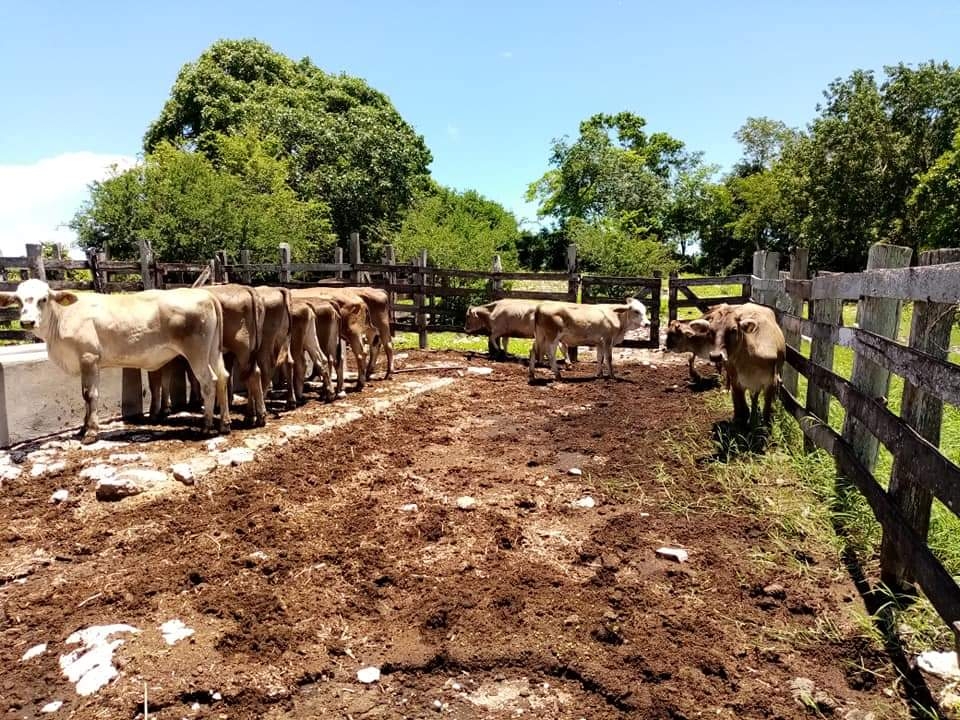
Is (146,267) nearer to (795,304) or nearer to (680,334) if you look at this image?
(680,334)

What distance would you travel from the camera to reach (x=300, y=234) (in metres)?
24.8

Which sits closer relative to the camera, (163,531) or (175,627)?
(175,627)

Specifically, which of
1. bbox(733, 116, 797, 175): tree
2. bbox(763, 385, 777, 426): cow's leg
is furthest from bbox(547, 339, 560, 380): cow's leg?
bbox(733, 116, 797, 175): tree

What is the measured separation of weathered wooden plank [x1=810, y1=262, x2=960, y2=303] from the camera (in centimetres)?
274

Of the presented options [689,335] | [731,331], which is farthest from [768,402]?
[689,335]

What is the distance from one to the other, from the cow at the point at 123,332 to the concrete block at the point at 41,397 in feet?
0.90

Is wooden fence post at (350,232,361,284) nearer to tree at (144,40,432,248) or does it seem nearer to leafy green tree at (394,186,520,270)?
leafy green tree at (394,186,520,270)

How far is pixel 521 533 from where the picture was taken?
4496 millimetres

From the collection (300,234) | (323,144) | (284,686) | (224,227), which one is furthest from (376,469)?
(323,144)

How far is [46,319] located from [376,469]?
12.2 feet

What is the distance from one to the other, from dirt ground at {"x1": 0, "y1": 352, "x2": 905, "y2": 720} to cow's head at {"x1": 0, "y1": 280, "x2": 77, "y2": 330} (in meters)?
1.57

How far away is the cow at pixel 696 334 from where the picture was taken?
22.6 ft

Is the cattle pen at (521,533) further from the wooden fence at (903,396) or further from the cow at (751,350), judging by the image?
the cow at (751,350)

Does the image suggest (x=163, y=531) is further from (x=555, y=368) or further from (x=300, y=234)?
(x=300, y=234)
